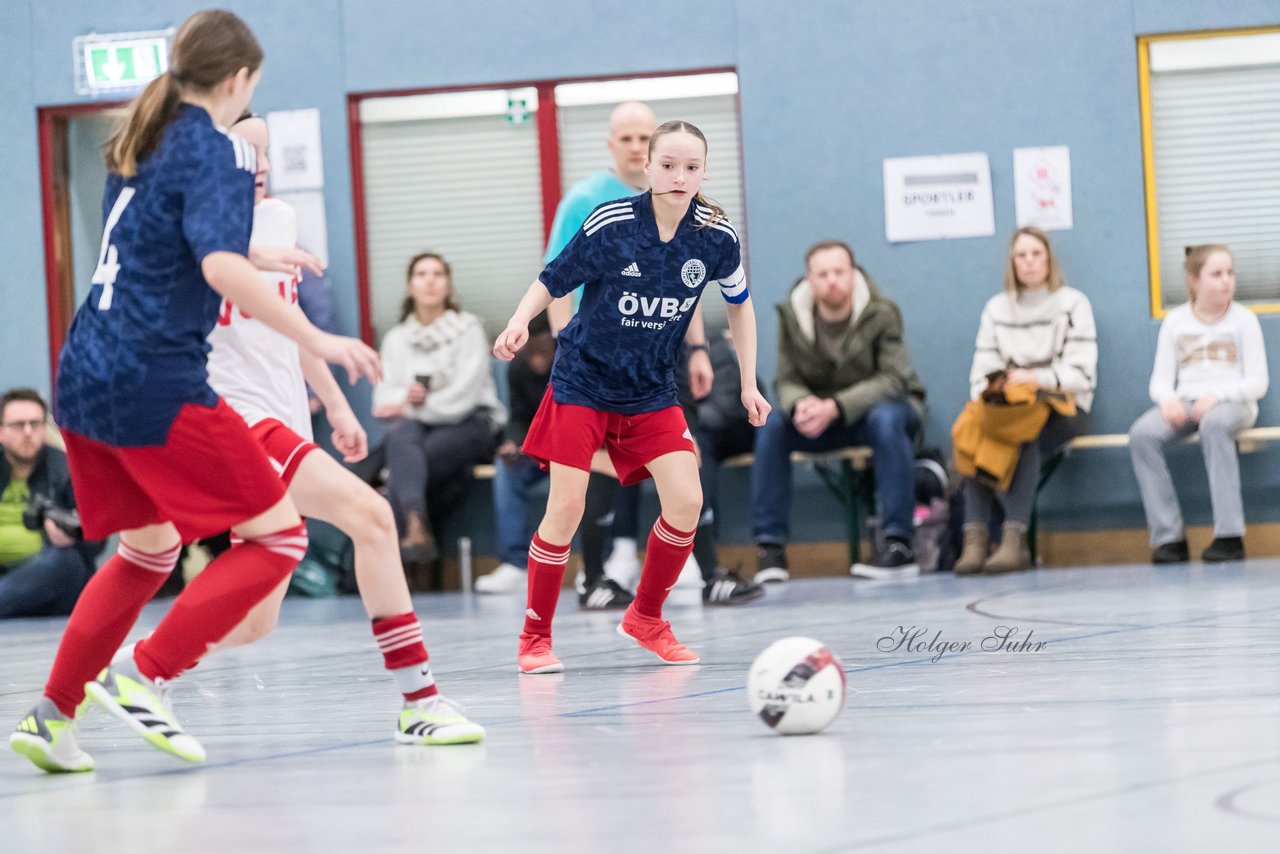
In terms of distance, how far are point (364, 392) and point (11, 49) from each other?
10.2 ft

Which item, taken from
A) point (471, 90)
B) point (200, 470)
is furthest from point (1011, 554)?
point (200, 470)

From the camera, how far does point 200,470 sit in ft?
11.0

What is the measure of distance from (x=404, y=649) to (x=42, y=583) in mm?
5926

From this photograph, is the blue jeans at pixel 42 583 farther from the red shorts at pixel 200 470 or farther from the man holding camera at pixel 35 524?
the red shorts at pixel 200 470

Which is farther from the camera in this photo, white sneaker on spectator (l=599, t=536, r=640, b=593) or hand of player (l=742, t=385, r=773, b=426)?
white sneaker on spectator (l=599, t=536, r=640, b=593)

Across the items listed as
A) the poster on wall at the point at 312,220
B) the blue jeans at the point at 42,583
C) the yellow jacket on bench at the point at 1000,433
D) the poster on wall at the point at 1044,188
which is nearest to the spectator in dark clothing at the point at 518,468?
the poster on wall at the point at 312,220

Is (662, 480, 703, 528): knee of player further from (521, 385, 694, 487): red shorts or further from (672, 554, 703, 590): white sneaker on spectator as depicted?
(672, 554, 703, 590): white sneaker on spectator

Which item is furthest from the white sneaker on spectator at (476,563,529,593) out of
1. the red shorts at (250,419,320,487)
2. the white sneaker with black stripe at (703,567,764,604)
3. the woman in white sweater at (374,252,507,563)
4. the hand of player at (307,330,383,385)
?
the hand of player at (307,330,383,385)

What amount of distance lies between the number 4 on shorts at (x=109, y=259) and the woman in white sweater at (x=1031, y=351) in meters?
6.07

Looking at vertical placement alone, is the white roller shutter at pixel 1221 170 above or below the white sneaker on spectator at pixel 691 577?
above

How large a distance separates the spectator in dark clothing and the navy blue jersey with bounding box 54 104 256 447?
564 cm

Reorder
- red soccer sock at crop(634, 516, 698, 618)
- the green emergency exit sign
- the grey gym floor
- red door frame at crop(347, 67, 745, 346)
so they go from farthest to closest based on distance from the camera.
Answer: the green emergency exit sign < red door frame at crop(347, 67, 745, 346) < red soccer sock at crop(634, 516, 698, 618) < the grey gym floor

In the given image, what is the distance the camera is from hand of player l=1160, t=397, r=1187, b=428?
8789 millimetres

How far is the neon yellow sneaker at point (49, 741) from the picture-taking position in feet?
11.4
